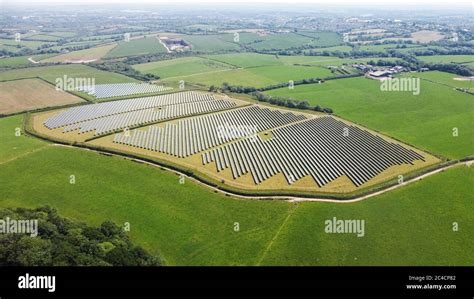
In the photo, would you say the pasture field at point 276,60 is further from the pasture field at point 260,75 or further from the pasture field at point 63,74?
the pasture field at point 63,74

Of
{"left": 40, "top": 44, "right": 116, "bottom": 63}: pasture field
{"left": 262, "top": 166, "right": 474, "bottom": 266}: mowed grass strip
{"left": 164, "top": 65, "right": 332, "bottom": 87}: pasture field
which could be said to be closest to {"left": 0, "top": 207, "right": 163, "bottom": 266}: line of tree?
{"left": 262, "top": 166, "right": 474, "bottom": 266}: mowed grass strip

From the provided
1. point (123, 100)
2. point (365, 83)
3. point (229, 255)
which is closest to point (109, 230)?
point (229, 255)

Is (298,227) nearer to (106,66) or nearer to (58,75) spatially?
(58,75)

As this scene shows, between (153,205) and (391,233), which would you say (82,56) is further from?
(391,233)

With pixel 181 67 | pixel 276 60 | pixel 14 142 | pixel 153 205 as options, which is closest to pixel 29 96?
A: pixel 14 142
